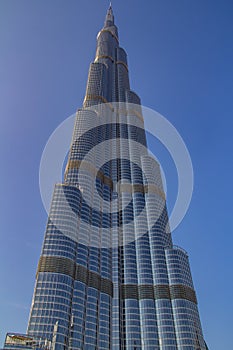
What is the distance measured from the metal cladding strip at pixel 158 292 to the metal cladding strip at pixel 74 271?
29.6ft

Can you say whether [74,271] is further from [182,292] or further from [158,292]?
[182,292]

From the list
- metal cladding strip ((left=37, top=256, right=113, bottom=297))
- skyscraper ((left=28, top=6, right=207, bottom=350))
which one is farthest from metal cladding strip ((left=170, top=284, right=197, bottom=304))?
metal cladding strip ((left=37, top=256, right=113, bottom=297))

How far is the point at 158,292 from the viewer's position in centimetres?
15162

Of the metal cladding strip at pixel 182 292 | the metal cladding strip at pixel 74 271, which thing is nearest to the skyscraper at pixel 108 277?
the metal cladding strip at pixel 182 292

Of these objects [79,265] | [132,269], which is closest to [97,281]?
[79,265]

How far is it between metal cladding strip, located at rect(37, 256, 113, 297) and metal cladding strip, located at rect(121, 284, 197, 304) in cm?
904

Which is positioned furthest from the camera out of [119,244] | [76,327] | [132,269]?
[119,244]

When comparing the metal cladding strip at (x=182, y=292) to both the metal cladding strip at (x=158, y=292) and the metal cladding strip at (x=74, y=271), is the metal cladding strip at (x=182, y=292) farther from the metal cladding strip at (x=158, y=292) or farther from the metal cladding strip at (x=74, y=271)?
the metal cladding strip at (x=74, y=271)

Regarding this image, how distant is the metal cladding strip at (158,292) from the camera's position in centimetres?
14950

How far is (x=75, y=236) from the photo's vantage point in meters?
152

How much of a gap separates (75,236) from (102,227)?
2631 centimetres

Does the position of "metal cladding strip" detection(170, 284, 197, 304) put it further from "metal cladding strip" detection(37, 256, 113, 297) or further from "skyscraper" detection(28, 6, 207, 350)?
"metal cladding strip" detection(37, 256, 113, 297)

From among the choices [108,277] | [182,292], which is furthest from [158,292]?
[108,277]

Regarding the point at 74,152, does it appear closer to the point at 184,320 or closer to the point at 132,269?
the point at 132,269
